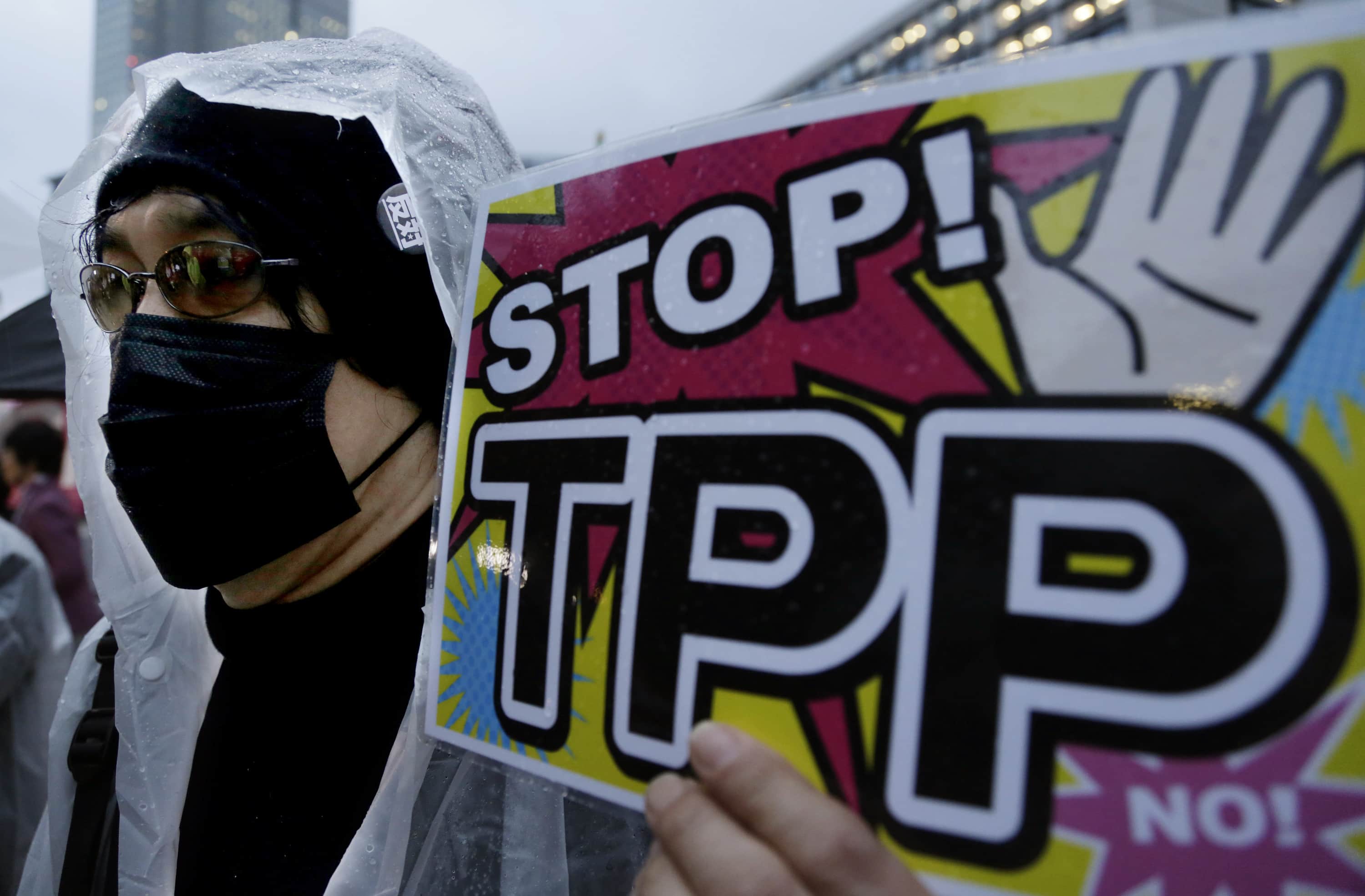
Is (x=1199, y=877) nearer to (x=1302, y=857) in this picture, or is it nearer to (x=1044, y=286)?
(x=1302, y=857)

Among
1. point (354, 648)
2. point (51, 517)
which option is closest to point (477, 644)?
point (354, 648)

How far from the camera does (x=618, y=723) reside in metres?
0.63

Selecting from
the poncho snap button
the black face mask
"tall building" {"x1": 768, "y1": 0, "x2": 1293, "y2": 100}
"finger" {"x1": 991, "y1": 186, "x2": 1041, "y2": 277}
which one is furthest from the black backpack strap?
"tall building" {"x1": 768, "y1": 0, "x2": 1293, "y2": 100}

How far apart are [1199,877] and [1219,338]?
0.35 metres

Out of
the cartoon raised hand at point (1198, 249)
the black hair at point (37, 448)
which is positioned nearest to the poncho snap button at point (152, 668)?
the cartoon raised hand at point (1198, 249)

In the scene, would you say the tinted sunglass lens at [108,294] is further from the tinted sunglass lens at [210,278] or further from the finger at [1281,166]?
the finger at [1281,166]

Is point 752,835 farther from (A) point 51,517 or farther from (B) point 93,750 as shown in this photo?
(A) point 51,517

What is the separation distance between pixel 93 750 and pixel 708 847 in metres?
1.41

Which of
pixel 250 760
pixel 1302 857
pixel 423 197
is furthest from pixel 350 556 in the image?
pixel 1302 857

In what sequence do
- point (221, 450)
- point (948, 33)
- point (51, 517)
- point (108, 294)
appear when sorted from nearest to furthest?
point (221, 450)
point (108, 294)
point (51, 517)
point (948, 33)

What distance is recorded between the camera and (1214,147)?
460 millimetres

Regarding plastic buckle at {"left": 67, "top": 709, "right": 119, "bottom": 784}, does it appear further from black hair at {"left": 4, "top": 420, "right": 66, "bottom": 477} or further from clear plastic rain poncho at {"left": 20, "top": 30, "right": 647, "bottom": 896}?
black hair at {"left": 4, "top": 420, "right": 66, "bottom": 477}

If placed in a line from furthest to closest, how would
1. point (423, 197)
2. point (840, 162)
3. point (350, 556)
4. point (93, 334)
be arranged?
point (93, 334)
point (350, 556)
point (423, 197)
point (840, 162)

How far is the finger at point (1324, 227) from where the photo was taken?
429mm
